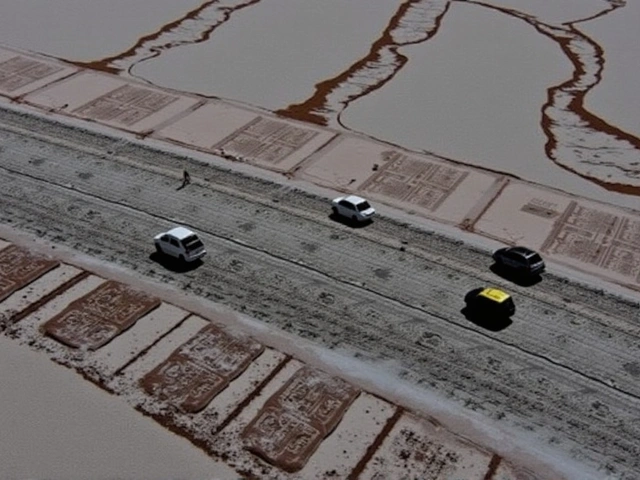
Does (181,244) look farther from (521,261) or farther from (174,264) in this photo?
(521,261)

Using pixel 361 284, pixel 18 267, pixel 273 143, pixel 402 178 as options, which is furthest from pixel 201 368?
pixel 273 143

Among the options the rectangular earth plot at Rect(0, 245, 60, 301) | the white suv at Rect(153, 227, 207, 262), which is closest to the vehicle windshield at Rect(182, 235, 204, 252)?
the white suv at Rect(153, 227, 207, 262)

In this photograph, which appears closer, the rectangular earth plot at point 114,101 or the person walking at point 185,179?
the person walking at point 185,179

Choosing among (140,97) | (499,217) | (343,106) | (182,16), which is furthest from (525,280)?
(182,16)

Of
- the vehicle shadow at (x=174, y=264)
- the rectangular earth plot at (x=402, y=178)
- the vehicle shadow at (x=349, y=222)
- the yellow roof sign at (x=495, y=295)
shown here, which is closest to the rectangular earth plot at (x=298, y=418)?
the yellow roof sign at (x=495, y=295)

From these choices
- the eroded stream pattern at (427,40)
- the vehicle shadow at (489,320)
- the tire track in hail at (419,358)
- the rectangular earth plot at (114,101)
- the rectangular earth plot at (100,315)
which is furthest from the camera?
the rectangular earth plot at (114,101)

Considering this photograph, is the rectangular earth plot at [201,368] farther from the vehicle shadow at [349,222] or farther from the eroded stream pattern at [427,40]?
the eroded stream pattern at [427,40]

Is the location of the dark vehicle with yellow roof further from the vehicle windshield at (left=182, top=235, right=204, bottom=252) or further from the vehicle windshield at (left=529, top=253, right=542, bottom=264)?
the vehicle windshield at (left=182, top=235, right=204, bottom=252)
